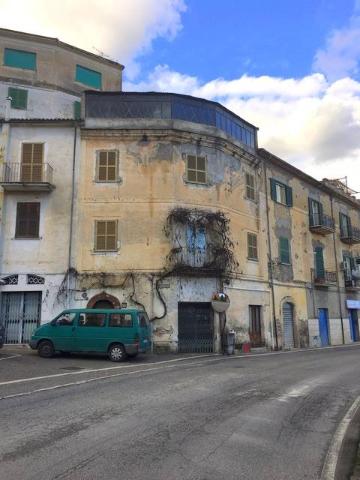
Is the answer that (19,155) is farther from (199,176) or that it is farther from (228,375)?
(228,375)

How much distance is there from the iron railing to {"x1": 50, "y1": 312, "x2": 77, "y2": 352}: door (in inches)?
294

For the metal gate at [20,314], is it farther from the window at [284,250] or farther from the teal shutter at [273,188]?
the teal shutter at [273,188]

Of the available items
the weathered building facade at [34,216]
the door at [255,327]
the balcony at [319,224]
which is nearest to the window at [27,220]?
the weathered building facade at [34,216]

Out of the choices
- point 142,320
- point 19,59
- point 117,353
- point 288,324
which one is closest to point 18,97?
point 19,59

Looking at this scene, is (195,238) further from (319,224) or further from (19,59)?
(19,59)

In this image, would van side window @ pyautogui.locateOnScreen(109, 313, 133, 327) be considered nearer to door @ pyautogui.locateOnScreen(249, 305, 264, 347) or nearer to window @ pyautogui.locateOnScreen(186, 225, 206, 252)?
window @ pyautogui.locateOnScreen(186, 225, 206, 252)

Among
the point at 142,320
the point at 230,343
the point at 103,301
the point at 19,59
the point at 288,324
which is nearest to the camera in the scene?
the point at 142,320

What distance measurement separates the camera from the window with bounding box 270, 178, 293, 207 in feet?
93.3

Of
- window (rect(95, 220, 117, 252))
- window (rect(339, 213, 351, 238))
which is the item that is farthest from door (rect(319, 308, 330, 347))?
window (rect(95, 220, 117, 252))

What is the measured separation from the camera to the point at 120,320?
16938 mm

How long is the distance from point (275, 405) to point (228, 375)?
426 centimetres

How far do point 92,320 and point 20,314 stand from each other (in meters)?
5.79

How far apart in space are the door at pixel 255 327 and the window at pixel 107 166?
32.2 feet

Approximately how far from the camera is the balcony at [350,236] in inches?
1405
